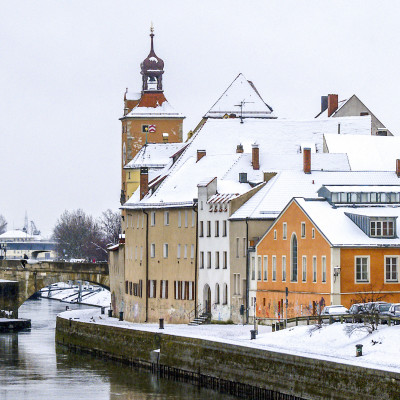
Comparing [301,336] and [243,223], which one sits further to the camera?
[243,223]

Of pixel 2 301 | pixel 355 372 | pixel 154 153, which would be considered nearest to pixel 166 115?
pixel 154 153

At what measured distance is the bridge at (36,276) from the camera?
135250 millimetres

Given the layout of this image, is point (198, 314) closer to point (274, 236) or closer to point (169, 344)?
point (274, 236)

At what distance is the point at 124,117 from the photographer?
6378 inches

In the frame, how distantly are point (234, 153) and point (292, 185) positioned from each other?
775 inches

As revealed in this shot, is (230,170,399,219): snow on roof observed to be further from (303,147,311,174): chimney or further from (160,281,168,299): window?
(160,281,168,299): window

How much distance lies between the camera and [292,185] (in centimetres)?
10038

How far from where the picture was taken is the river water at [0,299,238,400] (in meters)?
79.1

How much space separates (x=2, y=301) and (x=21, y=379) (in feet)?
164

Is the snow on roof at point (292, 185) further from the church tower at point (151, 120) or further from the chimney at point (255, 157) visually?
the church tower at point (151, 120)

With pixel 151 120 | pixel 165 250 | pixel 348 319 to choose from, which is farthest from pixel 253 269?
pixel 151 120

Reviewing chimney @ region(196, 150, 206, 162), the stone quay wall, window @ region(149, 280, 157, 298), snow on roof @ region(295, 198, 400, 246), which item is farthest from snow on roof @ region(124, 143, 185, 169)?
snow on roof @ region(295, 198, 400, 246)

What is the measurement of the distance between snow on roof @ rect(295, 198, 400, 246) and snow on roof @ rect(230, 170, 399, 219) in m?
5.26

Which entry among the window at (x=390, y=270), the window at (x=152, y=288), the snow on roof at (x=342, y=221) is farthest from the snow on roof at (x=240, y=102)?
the window at (x=390, y=270)
